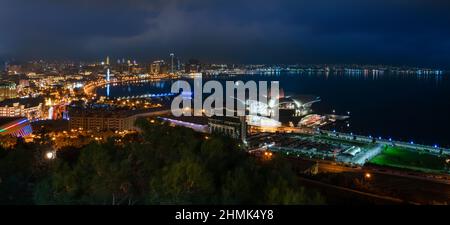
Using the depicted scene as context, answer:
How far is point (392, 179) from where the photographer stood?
18.3 ft

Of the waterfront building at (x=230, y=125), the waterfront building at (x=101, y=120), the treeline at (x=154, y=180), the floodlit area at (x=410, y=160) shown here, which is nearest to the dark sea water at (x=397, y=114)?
the floodlit area at (x=410, y=160)

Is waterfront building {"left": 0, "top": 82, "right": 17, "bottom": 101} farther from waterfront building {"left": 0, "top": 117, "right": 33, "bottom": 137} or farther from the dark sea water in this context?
the dark sea water

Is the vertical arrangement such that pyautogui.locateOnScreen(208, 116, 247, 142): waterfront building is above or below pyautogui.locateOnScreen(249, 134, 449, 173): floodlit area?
above

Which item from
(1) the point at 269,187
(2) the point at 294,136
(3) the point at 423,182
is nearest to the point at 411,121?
(2) the point at 294,136

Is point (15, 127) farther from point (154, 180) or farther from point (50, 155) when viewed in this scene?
point (154, 180)

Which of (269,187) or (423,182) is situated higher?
(269,187)

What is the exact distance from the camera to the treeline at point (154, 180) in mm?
2318

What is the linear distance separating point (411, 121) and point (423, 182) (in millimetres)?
7759

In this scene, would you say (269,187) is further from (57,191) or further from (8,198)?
(8,198)

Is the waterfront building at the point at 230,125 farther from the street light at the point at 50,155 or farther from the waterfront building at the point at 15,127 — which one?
the street light at the point at 50,155

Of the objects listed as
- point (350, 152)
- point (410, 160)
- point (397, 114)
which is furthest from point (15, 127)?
point (397, 114)

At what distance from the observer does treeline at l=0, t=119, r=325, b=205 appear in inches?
91.3

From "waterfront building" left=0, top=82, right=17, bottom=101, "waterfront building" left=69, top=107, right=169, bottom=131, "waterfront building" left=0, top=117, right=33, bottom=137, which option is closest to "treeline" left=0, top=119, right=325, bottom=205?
"waterfront building" left=0, top=117, right=33, bottom=137

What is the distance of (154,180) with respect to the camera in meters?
2.49
